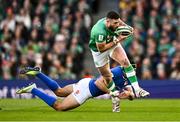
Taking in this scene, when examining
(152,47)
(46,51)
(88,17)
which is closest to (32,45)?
(46,51)

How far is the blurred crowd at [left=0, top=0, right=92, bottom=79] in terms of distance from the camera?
24.7m

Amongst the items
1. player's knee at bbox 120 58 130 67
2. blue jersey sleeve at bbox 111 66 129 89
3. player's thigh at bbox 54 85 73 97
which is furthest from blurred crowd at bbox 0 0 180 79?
player's knee at bbox 120 58 130 67

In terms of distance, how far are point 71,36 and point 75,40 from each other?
66 centimetres

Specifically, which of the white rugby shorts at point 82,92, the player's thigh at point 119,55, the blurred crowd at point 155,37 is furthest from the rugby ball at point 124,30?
the blurred crowd at point 155,37

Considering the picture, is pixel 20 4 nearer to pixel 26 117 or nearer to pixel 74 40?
pixel 74 40

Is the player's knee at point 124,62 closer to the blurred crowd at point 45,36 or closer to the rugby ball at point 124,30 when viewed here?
the rugby ball at point 124,30

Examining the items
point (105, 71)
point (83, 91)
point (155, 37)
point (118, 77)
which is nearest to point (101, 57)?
point (105, 71)

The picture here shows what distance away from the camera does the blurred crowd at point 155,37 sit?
23219mm

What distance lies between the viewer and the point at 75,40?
24.9 metres

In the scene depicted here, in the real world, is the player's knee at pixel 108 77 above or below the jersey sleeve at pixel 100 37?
below

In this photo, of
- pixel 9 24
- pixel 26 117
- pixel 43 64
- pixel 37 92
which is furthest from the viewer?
pixel 9 24

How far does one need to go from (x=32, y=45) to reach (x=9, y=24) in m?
1.48

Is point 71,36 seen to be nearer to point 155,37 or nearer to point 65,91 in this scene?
point 155,37

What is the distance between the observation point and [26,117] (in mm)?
14398
